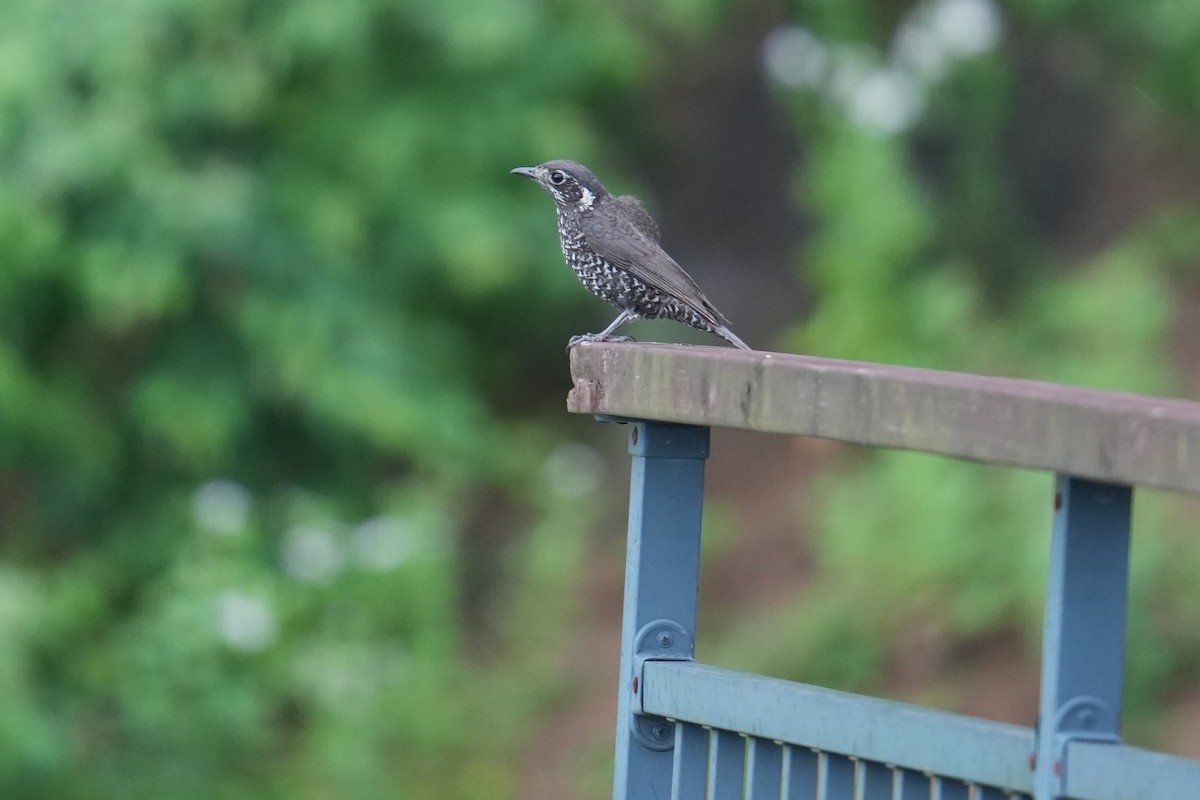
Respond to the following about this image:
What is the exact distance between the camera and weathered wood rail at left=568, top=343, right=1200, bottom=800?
6.45 feet

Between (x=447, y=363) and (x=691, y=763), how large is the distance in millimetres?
5557

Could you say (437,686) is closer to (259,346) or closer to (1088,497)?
(259,346)

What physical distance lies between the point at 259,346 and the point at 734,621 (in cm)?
245

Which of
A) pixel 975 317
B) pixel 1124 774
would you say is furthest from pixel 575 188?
pixel 975 317

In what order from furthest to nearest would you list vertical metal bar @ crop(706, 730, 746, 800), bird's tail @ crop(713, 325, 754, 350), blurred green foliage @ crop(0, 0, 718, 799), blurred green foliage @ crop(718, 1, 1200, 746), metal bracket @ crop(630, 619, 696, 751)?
1. blurred green foliage @ crop(718, 1, 1200, 746)
2. blurred green foliage @ crop(0, 0, 718, 799)
3. bird's tail @ crop(713, 325, 754, 350)
4. metal bracket @ crop(630, 619, 696, 751)
5. vertical metal bar @ crop(706, 730, 746, 800)

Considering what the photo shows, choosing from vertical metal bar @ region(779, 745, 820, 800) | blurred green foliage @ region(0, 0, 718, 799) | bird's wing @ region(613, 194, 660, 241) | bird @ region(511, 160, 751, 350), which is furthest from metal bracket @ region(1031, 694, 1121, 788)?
blurred green foliage @ region(0, 0, 718, 799)

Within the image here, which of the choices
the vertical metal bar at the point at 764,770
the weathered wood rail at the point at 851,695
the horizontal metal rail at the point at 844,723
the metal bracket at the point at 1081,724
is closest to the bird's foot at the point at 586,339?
the weathered wood rail at the point at 851,695

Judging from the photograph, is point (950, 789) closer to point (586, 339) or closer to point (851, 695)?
point (851, 695)

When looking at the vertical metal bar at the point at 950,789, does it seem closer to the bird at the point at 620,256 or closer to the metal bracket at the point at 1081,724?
the metal bracket at the point at 1081,724

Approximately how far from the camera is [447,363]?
8.00m

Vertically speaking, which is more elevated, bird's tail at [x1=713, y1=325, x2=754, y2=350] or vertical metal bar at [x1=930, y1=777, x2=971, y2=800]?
bird's tail at [x1=713, y1=325, x2=754, y2=350]

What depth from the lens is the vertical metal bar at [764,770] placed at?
95.0 inches

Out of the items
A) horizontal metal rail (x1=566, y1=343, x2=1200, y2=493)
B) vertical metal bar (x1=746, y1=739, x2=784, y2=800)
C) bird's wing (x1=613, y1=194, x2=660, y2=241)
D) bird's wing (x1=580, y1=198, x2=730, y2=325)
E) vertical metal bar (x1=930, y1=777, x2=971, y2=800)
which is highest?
bird's wing (x1=613, y1=194, x2=660, y2=241)

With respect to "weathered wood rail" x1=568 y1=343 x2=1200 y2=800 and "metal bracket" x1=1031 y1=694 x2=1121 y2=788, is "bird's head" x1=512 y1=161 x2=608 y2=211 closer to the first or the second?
"weathered wood rail" x1=568 y1=343 x2=1200 y2=800
